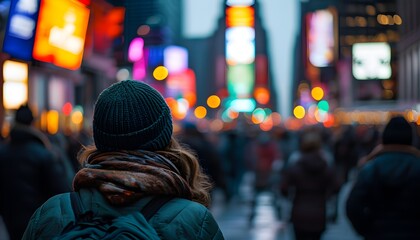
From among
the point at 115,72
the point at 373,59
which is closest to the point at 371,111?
the point at 373,59

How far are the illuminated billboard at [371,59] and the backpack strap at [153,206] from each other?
60.0 meters

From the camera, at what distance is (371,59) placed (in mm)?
62062

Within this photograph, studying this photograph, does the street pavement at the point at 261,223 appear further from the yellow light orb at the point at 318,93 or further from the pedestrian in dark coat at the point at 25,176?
the yellow light orb at the point at 318,93

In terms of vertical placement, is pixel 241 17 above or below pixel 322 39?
above

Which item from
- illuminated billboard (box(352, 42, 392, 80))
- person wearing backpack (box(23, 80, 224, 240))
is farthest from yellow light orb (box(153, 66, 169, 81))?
person wearing backpack (box(23, 80, 224, 240))

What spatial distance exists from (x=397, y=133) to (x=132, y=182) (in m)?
4.00

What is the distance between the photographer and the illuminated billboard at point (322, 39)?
88938 millimetres

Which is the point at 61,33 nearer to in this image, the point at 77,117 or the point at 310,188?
the point at 310,188

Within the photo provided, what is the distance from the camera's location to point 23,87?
2562 centimetres

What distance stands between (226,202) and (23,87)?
10.2 meters

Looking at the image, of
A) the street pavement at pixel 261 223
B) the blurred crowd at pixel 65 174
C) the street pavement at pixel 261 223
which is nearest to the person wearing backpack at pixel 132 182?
the blurred crowd at pixel 65 174

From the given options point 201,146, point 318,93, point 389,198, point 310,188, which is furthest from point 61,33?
point 318,93

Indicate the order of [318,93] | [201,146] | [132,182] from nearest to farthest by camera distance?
[132,182] < [201,146] < [318,93]

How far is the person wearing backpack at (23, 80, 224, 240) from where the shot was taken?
8.20 ft
